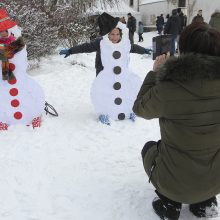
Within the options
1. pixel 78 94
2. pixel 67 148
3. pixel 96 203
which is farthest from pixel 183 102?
pixel 78 94

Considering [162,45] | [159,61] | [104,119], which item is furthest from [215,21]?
[159,61]

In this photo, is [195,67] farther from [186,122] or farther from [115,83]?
[115,83]

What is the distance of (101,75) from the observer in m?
4.95

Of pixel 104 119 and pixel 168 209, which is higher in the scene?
pixel 168 209

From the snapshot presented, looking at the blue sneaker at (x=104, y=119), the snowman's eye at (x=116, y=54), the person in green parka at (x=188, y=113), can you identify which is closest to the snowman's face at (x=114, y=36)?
the snowman's eye at (x=116, y=54)

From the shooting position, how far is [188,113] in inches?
91.3

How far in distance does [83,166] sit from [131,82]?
1.71m

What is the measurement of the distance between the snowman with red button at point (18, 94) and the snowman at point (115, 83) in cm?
81

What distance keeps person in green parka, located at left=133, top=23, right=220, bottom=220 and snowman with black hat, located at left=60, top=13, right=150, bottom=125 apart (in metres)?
2.33

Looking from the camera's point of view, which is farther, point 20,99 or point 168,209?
point 20,99

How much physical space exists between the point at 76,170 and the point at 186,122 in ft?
5.41

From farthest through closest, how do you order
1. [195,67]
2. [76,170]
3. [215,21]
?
[215,21]
[76,170]
[195,67]

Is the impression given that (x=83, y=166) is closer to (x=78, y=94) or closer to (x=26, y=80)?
(x=26, y=80)

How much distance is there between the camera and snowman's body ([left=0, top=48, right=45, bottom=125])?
4.61 metres
